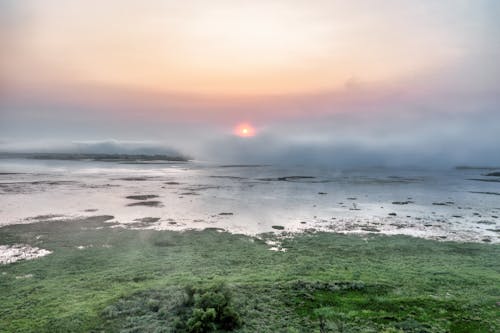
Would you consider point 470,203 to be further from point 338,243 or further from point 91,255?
point 91,255

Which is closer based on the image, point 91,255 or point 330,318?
point 330,318

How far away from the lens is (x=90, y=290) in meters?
15.4

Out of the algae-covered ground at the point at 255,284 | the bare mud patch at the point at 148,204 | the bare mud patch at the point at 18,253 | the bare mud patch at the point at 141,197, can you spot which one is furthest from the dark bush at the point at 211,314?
the bare mud patch at the point at 141,197

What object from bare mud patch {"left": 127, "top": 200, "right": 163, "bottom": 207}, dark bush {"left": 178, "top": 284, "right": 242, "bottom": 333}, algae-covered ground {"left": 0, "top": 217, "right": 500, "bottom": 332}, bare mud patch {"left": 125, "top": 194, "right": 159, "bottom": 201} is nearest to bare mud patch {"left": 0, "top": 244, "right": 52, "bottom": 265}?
algae-covered ground {"left": 0, "top": 217, "right": 500, "bottom": 332}

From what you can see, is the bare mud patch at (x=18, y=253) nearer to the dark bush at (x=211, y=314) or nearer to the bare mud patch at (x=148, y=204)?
the dark bush at (x=211, y=314)

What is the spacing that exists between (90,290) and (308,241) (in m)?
18.8

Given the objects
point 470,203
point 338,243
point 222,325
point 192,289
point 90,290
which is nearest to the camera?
point 222,325

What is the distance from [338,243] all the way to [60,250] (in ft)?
78.4

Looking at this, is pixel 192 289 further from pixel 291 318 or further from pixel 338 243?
pixel 338 243

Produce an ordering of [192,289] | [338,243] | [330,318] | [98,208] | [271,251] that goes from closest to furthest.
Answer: [330,318] < [192,289] < [271,251] < [338,243] < [98,208]

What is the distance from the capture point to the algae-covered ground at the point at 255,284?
480 inches

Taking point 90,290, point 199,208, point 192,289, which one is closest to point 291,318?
point 192,289

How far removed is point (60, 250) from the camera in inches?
913

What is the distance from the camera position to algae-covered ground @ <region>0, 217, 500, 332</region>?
12.2 meters
